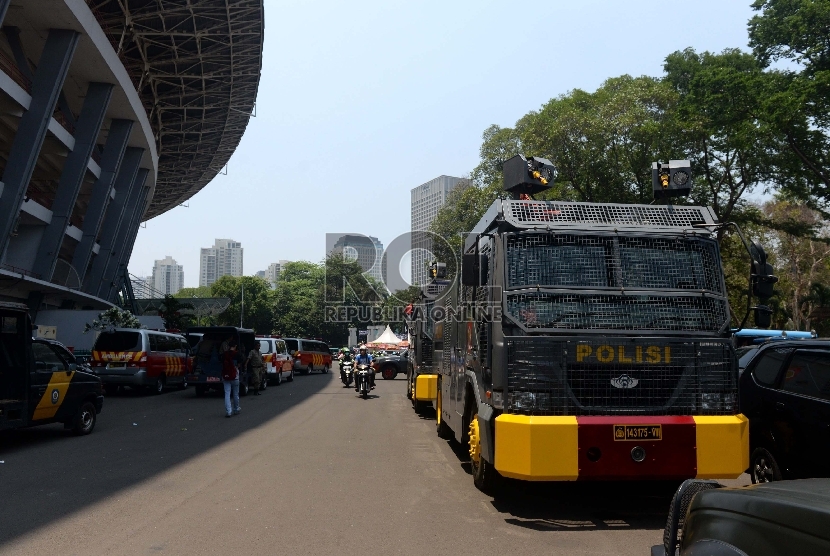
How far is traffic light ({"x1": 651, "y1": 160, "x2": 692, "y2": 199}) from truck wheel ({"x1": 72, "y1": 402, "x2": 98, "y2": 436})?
9756 millimetres

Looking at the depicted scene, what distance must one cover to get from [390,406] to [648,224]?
12746 mm

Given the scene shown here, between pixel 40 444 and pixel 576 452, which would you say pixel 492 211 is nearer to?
pixel 576 452

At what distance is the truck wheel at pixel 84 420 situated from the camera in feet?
37.1

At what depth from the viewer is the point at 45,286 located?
26.2 metres

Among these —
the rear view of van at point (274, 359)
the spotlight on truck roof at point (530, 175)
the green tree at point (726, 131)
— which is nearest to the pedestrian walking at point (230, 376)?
the spotlight on truck roof at point (530, 175)

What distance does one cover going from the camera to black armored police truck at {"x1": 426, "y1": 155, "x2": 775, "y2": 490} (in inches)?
231

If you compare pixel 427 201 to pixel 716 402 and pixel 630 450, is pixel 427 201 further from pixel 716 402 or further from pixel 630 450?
pixel 630 450

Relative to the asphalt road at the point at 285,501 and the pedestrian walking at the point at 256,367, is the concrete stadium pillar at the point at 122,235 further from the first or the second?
the asphalt road at the point at 285,501

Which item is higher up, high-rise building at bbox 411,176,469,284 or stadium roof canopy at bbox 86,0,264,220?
stadium roof canopy at bbox 86,0,264,220

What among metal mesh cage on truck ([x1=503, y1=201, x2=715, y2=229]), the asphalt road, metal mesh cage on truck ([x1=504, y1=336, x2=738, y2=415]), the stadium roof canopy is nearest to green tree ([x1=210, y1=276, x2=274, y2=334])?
the stadium roof canopy

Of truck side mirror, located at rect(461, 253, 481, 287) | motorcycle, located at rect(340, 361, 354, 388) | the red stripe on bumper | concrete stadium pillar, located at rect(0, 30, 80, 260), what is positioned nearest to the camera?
the red stripe on bumper

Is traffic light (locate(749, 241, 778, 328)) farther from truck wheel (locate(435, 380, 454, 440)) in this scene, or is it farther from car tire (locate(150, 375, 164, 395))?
car tire (locate(150, 375, 164, 395))

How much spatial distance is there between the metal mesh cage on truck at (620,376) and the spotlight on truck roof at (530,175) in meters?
2.47

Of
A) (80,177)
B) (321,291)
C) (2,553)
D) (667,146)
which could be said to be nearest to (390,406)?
(2,553)
